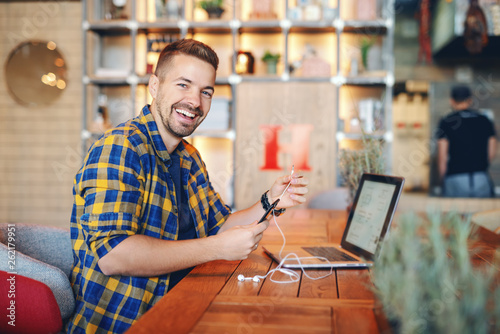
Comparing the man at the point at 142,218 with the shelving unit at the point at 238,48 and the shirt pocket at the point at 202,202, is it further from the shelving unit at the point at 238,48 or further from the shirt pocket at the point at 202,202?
the shelving unit at the point at 238,48

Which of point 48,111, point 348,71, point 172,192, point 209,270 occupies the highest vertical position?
point 348,71

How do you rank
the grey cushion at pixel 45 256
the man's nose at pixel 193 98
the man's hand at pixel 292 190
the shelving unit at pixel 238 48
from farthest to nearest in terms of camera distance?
the shelving unit at pixel 238 48, the man's nose at pixel 193 98, the man's hand at pixel 292 190, the grey cushion at pixel 45 256

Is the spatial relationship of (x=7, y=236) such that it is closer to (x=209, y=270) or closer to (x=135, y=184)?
(x=135, y=184)

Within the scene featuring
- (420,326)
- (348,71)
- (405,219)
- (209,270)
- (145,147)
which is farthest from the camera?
(348,71)

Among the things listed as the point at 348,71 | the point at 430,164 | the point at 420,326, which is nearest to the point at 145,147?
the point at 420,326

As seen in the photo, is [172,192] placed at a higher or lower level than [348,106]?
lower

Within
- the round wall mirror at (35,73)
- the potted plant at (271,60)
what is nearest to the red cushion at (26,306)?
the potted plant at (271,60)

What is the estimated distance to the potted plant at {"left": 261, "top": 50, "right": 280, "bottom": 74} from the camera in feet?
12.4

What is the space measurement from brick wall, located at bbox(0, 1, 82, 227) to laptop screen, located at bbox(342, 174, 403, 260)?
3.42 meters

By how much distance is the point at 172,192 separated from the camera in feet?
4.70

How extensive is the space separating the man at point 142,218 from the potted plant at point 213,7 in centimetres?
234

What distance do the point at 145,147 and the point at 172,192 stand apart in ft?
0.58

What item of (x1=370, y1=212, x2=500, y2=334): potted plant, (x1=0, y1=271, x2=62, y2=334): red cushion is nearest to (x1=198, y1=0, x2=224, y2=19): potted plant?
(x1=0, y1=271, x2=62, y2=334): red cushion

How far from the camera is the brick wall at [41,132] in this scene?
4246 millimetres
